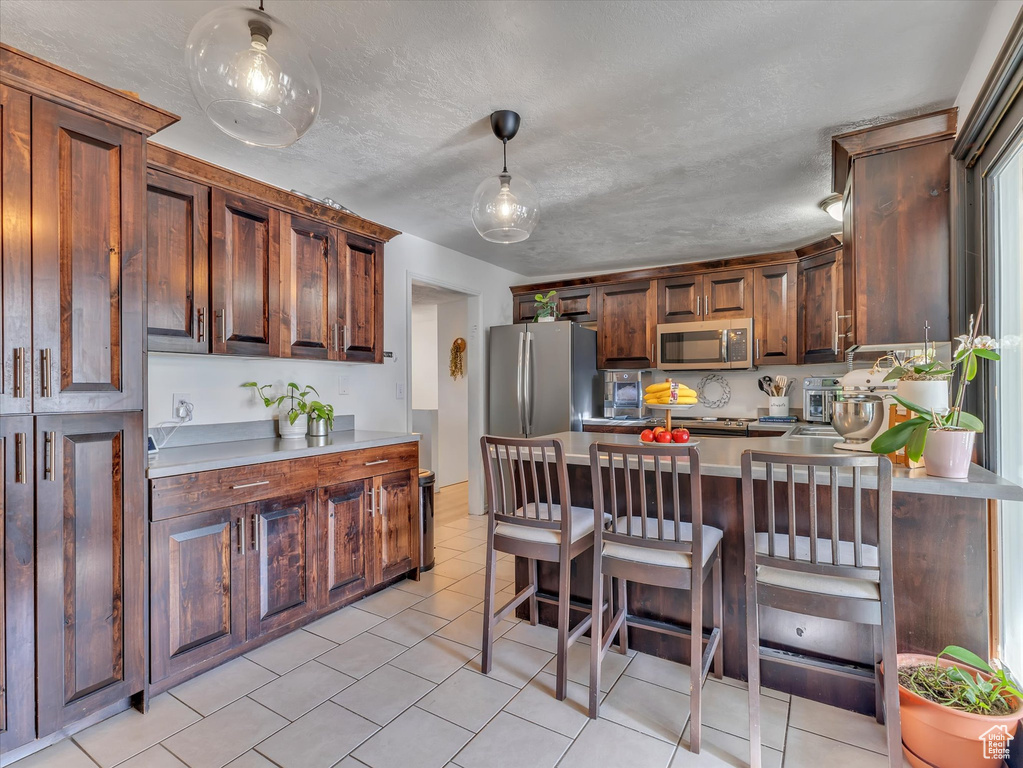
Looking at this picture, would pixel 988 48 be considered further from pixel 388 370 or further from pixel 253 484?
pixel 388 370

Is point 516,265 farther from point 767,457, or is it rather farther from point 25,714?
point 25,714

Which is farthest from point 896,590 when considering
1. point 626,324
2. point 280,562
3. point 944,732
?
point 626,324

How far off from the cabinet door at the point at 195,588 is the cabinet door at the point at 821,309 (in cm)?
398

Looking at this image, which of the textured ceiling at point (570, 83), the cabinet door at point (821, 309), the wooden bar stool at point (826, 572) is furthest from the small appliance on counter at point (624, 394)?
the wooden bar stool at point (826, 572)

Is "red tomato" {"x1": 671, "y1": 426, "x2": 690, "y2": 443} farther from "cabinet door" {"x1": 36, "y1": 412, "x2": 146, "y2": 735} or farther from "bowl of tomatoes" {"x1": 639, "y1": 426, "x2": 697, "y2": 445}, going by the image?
"cabinet door" {"x1": 36, "y1": 412, "x2": 146, "y2": 735}

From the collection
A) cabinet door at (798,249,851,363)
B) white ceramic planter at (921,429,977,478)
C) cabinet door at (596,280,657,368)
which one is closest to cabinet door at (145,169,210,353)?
white ceramic planter at (921,429,977,478)

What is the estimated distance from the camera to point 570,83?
2.01 metres

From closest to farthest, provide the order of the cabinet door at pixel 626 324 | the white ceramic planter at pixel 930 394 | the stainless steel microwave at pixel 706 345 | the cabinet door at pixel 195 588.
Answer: the white ceramic planter at pixel 930 394, the cabinet door at pixel 195 588, the stainless steel microwave at pixel 706 345, the cabinet door at pixel 626 324

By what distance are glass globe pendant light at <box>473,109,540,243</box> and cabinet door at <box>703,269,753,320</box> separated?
2697mm

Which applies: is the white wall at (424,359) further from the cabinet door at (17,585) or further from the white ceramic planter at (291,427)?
the cabinet door at (17,585)

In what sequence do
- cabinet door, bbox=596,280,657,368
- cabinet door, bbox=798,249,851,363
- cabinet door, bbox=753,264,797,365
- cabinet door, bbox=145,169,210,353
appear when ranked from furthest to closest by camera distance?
1. cabinet door, bbox=596,280,657,368
2. cabinet door, bbox=753,264,797,365
3. cabinet door, bbox=798,249,851,363
4. cabinet door, bbox=145,169,210,353

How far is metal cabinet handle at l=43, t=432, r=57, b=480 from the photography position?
1676 mm

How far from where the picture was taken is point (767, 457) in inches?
61.7

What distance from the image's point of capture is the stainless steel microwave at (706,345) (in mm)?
4312
